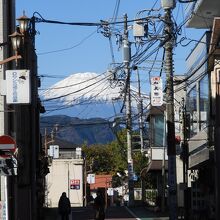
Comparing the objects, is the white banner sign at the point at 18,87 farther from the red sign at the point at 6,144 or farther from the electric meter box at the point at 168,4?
the electric meter box at the point at 168,4

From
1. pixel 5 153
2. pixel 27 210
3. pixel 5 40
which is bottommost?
pixel 27 210

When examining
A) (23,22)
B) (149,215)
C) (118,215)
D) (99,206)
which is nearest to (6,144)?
(23,22)

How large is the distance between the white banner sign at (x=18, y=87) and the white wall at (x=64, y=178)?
5928 cm

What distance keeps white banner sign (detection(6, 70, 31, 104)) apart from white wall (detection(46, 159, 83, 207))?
59.3 m

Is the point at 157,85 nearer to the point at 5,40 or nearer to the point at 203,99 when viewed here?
the point at 203,99

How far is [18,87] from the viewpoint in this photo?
17.8 metres

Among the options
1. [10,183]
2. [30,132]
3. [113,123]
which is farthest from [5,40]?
[113,123]

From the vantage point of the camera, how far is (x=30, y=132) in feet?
92.4

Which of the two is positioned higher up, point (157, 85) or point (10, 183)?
point (157, 85)

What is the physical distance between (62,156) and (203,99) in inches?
2052

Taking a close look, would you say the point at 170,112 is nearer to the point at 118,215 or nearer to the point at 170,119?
the point at 170,119

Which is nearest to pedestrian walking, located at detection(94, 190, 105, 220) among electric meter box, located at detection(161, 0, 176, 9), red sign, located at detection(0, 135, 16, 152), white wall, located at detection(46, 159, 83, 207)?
electric meter box, located at detection(161, 0, 176, 9)

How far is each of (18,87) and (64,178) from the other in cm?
6101

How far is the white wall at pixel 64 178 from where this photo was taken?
7694 cm
